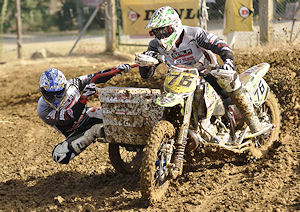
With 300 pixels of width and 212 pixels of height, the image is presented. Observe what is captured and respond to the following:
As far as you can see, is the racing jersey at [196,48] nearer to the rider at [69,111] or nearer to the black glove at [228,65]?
the black glove at [228,65]

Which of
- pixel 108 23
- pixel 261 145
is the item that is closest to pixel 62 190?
pixel 261 145

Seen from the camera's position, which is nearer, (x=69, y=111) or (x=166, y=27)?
(x=166, y=27)

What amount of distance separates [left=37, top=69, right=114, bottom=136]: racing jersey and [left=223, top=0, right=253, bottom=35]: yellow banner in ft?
19.5

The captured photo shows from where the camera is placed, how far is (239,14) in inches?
420

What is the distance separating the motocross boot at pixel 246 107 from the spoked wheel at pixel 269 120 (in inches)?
17.9

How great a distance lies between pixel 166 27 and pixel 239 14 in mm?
6260

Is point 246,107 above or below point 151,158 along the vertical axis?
above

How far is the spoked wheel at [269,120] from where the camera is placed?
5824mm

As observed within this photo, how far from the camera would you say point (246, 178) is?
5039 millimetres

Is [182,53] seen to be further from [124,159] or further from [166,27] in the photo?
[124,159]

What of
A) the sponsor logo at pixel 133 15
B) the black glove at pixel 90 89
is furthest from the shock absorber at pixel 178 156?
the sponsor logo at pixel 133 15

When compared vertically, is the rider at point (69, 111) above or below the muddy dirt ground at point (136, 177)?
above

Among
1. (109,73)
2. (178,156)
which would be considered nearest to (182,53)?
(109,73)

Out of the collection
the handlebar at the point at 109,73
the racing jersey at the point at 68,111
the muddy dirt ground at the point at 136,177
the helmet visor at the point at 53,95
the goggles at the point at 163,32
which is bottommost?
the muddy dirt ground at the point at 136,177
